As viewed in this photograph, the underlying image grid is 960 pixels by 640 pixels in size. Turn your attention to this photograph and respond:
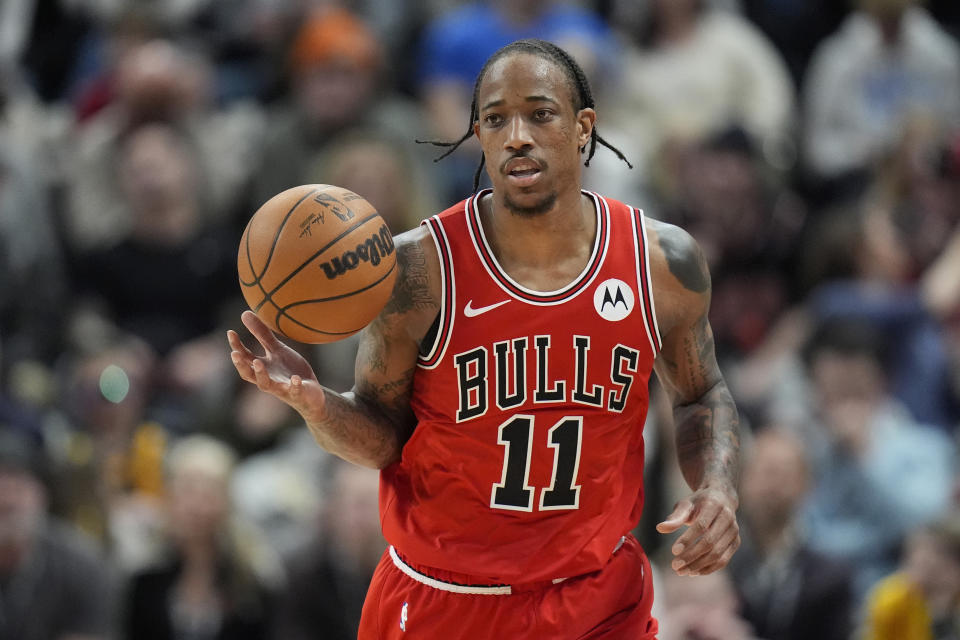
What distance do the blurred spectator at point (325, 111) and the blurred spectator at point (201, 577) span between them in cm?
260

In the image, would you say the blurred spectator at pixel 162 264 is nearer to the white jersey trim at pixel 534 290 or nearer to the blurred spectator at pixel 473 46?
the blurred spectator at pixel 473 46

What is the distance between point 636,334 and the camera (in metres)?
4.42

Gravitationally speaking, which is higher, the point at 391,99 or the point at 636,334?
the point at 636,334

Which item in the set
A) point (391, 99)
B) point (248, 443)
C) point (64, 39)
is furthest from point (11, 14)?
point (248, 443)

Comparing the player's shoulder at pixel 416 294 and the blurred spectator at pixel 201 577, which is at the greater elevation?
the player's shoulder at pixel 416 294

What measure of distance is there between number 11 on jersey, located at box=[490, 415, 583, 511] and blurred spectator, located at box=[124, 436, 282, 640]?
131 inches

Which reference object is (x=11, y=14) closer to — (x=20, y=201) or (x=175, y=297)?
(x=20, y=201)

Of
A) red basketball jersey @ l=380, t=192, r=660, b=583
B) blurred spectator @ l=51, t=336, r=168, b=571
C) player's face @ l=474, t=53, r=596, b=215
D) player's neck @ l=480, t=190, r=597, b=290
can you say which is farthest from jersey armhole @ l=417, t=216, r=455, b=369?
blurred spectator @ l=51, t=336, r=168, b=571

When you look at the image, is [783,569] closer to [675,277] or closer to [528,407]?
[675,277]

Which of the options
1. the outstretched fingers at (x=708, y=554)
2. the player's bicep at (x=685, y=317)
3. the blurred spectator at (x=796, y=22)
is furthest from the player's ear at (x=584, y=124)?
the blurred spectator at (x=796, y=22)

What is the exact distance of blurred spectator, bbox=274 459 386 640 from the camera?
7.34 meters

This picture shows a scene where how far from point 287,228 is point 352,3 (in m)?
6.67

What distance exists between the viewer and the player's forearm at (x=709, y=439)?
4445 mm

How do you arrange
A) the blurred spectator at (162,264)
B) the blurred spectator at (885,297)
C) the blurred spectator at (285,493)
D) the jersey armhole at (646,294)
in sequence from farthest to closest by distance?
the blurred spectator at (162,264), the blurred spectator at (885,297), the blurred spectator at (285,493), the jersey armhole at (646,294)
